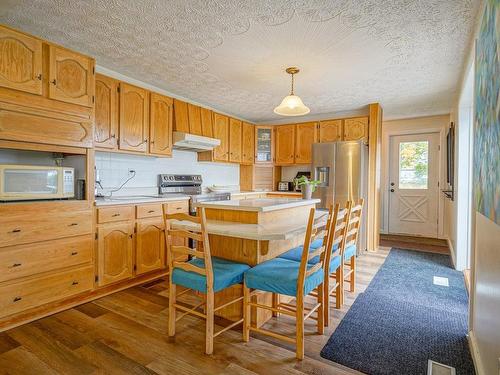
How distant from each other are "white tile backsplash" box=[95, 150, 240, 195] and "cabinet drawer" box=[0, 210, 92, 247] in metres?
0.89

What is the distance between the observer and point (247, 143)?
5.45 m

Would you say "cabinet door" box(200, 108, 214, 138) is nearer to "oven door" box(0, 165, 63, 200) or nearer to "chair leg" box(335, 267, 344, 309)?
"oven door" box(0, 165, 63, 200)

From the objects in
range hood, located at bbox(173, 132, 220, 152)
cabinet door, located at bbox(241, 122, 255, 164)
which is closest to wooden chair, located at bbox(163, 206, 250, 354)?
range hood, located at bbox(173, 132, 220, 152)

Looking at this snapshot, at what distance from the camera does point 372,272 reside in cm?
354

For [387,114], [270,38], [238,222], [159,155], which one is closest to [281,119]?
[387,114]

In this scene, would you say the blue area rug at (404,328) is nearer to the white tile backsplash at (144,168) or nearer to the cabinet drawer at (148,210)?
the cabinet drawer at (148,210)

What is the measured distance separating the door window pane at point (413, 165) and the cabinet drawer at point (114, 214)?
5.16m

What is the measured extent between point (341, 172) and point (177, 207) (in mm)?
2618

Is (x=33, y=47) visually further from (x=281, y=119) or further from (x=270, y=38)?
(x=281, y=119)

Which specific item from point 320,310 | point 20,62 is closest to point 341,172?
point 320,310

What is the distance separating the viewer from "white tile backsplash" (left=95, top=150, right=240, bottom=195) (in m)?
3.43

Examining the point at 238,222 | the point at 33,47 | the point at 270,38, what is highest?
the point at 270,38

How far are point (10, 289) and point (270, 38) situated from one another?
114 inches

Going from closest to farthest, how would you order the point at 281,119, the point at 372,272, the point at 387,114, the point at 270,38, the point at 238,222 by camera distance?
the point at 238,222
the point at 270,38
the point at 372,272
the point at 387,114
the point at 281,119
